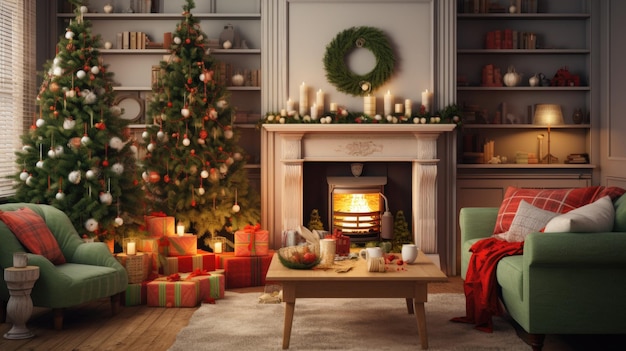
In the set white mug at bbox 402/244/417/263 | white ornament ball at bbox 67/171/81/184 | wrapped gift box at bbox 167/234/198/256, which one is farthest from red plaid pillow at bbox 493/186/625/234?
white ornament ball at bbox 67/171/81/184

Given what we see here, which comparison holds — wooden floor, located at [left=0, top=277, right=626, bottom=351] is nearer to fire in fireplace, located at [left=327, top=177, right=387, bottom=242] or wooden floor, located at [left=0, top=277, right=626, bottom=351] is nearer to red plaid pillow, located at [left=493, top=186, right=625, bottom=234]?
red plaid pillow, located at [left=493, top=186, right=625, bottom=234]

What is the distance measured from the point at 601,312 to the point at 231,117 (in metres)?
3.83

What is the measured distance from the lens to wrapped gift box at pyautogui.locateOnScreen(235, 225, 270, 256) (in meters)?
6.48

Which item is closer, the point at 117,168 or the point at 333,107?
the point at 117,168

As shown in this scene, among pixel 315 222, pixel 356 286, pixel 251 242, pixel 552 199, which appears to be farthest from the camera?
pixel 315 222

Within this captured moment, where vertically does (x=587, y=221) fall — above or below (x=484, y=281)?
above

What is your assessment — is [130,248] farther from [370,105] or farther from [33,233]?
[370,105]

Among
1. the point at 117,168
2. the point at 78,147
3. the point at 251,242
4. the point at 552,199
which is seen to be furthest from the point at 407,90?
the point at 78,147

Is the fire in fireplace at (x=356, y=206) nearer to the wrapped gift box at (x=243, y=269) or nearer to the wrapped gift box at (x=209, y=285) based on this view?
the wrapped gift box at (x=243, y=269)

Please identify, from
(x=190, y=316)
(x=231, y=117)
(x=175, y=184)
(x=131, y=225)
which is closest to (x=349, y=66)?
(x=231, y=117)

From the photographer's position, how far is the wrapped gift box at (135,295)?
221 inches

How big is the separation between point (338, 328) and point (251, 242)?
186 cm

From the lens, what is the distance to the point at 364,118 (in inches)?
268

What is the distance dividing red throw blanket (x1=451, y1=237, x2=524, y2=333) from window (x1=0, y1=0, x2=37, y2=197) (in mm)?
3719
